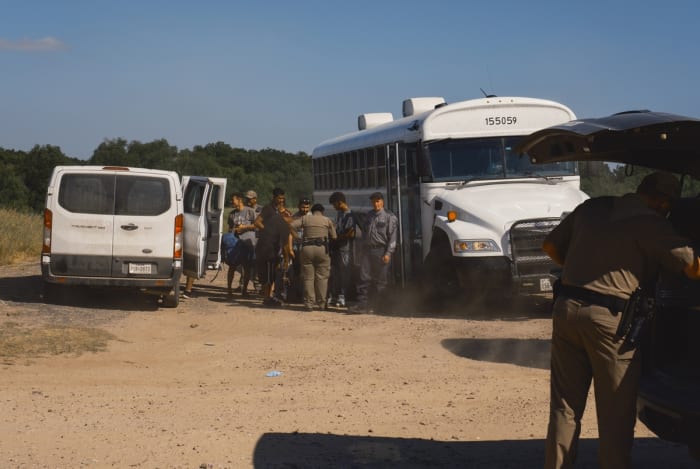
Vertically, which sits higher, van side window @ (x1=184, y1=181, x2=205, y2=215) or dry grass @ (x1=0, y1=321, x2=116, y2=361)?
van side window @ (x1=184, y1=181, x2=205, y2=215)

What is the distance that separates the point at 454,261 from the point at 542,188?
5.90 ft

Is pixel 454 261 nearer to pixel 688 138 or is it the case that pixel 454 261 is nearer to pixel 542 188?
pixel 542 188

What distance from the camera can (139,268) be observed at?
16.1m

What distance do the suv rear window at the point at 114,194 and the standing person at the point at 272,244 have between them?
1.74 m

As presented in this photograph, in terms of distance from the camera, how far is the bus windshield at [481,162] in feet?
52.2

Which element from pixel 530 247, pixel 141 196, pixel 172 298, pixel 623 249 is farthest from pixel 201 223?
pixel 623 249

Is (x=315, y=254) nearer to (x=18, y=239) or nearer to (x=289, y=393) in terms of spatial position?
(x=289, y=393)

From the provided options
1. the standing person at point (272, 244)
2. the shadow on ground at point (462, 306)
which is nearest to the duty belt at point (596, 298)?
the shadow on ground at point (462, 306)

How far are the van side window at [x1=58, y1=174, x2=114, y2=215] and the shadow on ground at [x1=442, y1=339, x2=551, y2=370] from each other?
598cm

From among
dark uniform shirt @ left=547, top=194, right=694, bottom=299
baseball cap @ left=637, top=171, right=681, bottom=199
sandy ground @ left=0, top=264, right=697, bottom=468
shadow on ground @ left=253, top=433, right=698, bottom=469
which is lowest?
shadow on ground @ left=253, top=433, right=698, bottom=469

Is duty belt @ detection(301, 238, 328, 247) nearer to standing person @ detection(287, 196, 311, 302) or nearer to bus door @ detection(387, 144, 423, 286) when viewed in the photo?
standing person @ detection(287, 196, 311, 302)

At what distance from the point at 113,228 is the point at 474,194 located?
5346mm

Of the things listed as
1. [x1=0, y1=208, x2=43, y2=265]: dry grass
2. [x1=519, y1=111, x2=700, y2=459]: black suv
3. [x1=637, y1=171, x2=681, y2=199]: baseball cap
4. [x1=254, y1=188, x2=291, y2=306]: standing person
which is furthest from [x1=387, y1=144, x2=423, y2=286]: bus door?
[x1=0, y1=208, x2=43, y2=265]: dry grass

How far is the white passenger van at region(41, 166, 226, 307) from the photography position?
1598cm
